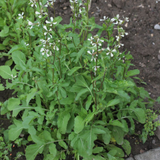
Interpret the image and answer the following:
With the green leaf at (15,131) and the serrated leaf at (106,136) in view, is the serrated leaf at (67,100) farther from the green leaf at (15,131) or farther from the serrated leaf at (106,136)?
the green leaf at (15,131)

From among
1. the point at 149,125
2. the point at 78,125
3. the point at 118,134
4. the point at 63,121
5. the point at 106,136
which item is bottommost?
the point at 149,125

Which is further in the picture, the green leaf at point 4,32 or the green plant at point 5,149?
the green leaf at point 4,32

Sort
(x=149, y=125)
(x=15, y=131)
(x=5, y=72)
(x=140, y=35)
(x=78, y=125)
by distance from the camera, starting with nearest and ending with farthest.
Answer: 1. (x=78, y=125)
2. (x=15, y=131)
3. (x=149, y=125)
4. (x=5, y=72)
5. (x=140, y=35)

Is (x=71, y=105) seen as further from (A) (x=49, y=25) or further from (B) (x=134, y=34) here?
(B) (x=134, y=34)

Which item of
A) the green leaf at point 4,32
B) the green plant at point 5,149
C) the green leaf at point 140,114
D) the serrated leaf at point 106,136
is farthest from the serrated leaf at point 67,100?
the green leaf at point 4,32

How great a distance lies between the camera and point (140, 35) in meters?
4.21

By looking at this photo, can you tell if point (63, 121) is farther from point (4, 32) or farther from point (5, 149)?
point (4, 32)

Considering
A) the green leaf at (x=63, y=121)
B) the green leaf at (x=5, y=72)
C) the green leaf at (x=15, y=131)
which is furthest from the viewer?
the green leaf at (x=5, y=72)

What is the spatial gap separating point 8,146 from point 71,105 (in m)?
1.27

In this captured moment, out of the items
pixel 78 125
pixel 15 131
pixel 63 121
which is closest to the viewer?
pixel 78 125

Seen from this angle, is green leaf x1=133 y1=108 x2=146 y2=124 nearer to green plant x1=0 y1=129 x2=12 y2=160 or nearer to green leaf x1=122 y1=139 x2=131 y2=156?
green leaf x1=122 y1=139 x2=131 y2=156

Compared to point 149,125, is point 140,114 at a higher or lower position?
higher

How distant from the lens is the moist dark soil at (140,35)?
3.54 metres

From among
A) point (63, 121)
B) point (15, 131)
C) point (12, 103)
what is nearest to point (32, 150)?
A: point (15, 131)
